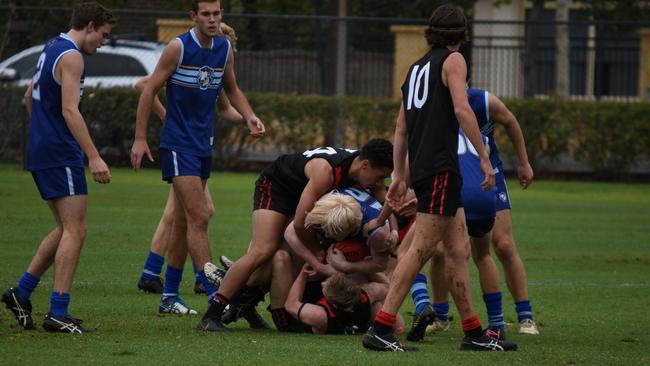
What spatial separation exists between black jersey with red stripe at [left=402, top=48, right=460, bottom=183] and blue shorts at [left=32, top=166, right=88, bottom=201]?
85.7 inches

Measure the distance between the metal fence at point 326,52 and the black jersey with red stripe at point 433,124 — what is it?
59.6 feet

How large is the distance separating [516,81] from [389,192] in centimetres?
1971

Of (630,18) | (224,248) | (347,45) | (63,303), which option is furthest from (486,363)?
(630,18)

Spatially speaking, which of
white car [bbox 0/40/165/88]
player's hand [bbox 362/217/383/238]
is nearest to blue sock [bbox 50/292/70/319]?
player's hand [bbox 362/217/383/238]

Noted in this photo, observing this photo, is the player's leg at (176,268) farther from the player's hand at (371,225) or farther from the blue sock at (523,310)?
the blue sock at (523,310)

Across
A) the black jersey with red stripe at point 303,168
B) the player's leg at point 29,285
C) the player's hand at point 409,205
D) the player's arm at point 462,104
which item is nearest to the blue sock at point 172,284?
the player's leg at point 29,285

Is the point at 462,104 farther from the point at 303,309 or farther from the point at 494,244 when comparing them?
the point at 303,309

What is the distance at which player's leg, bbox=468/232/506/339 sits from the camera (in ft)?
27.2

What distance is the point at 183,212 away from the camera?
9539mm

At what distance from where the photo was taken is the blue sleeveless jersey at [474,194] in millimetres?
8156

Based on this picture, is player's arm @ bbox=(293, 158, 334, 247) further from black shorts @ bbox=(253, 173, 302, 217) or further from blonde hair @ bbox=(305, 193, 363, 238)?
black shorts @ bbox=(253, 173, 302, 217)

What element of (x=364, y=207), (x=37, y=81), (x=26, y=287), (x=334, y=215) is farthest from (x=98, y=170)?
(x=364, y=207)

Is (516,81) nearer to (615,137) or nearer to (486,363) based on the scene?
(615,137)

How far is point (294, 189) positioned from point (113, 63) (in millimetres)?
17636
